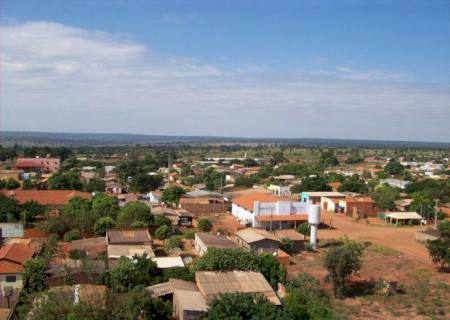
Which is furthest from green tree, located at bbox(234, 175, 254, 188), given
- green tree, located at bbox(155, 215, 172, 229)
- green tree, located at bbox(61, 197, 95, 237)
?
green tree, located at bbox(61, 197, 95, 237)

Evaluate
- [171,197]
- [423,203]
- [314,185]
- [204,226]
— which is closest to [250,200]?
[204,226]

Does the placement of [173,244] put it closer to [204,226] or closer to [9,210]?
[204,226]

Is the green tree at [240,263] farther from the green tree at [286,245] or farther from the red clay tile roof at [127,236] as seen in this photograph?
the green tree at [286,245]

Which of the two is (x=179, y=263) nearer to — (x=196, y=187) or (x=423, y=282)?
(x=423, y=282)

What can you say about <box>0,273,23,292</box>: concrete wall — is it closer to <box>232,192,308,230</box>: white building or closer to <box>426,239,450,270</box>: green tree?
<box>232,192,308,230</box>: white building

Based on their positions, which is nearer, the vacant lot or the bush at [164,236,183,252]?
the vacant lot

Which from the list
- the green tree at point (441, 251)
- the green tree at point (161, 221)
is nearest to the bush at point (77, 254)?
the green tree at point (161, 221)

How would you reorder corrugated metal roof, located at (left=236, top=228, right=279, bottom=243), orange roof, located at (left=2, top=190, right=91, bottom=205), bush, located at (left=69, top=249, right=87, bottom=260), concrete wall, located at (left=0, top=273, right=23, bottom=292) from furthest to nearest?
orange roof, located at (left=2, top=190, right=91, bottom=205) < corrugated metal roof, located at (left=236, top=228, right=279, bottom=243) < bush, located at (left=69, top=249, right=87, bottom=260) < concrete wall, located at (left=0, top=273, right=23, bottom=292)
